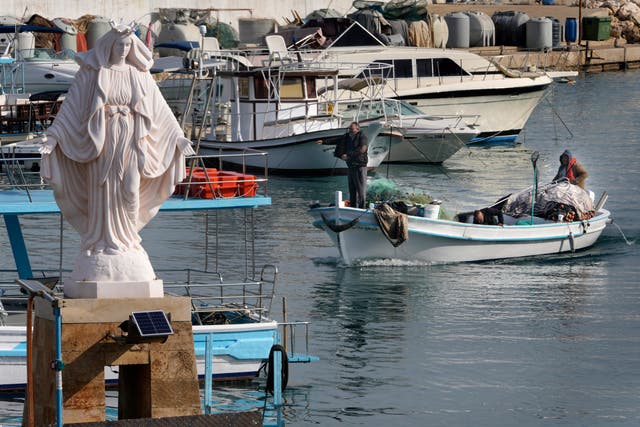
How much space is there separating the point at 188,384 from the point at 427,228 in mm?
13792

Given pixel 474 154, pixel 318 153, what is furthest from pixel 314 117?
pixel 474 154

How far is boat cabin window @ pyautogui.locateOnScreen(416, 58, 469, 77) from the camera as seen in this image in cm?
4544

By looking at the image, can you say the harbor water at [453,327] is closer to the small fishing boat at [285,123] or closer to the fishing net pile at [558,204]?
the fishing net pile at [558,204]

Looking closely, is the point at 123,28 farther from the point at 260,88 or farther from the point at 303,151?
the point at 260,88

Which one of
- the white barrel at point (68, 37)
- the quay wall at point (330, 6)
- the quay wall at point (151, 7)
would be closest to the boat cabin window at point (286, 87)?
the quay wall at point (330, 6)

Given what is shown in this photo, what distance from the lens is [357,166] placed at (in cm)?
2578

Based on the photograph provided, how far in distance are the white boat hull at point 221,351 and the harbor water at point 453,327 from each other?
0.25 meters

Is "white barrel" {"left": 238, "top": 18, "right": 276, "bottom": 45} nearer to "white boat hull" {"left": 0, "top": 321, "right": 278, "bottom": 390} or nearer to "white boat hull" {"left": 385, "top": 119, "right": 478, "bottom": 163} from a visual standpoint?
"white boat hull" {"left": 385, "top": 119, "right": 478, "bottom": 163}

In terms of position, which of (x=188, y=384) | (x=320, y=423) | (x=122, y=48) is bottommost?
(x=320, y=423)

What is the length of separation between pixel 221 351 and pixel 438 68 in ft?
97.7

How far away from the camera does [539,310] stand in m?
21.9

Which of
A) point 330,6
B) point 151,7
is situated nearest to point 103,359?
point 151,7

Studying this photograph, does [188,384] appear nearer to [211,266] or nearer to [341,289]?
[341,289]

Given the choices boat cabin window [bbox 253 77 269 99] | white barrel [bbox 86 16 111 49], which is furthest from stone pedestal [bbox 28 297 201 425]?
white barrel [bbox 86 16 111 49]
